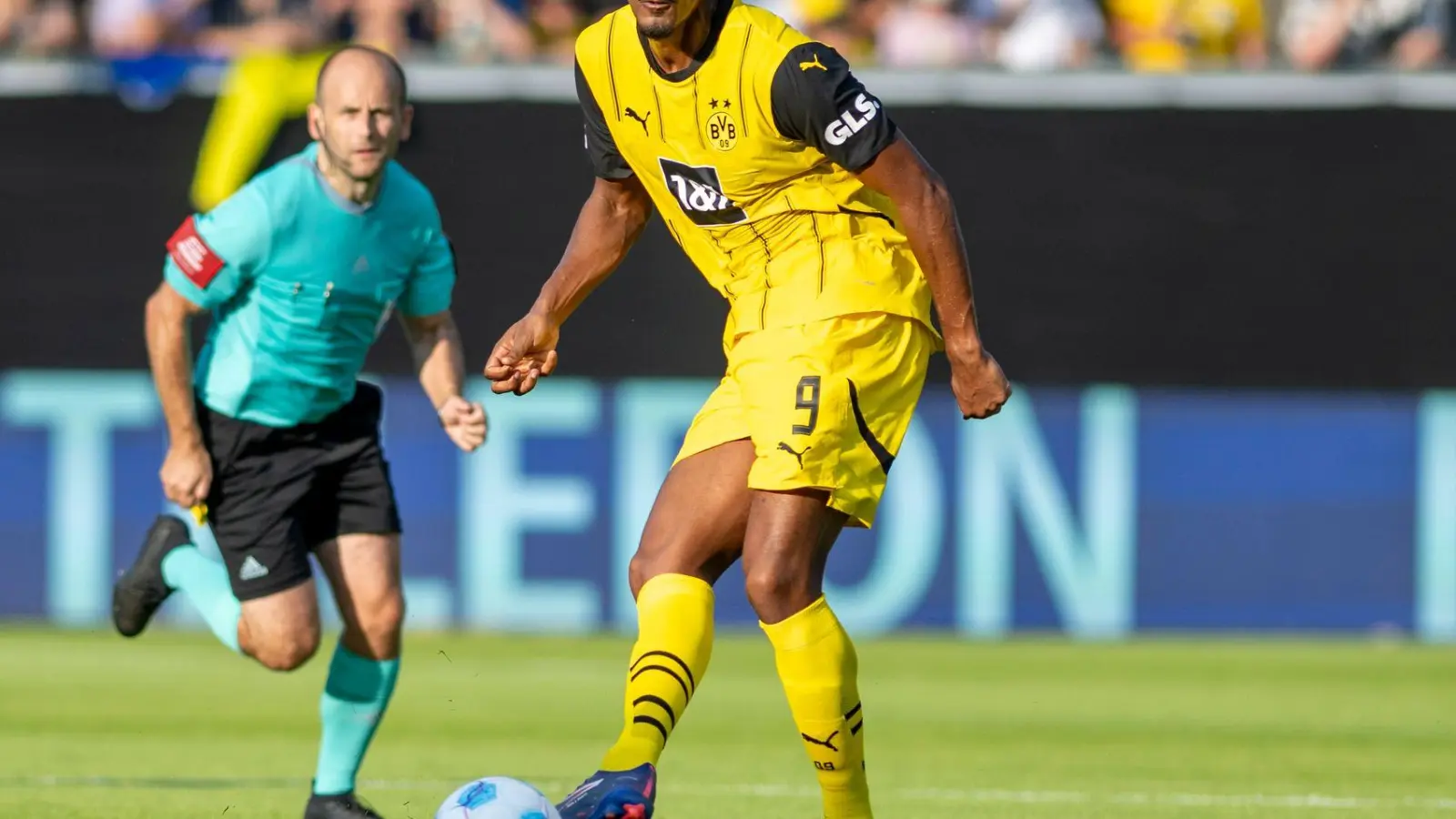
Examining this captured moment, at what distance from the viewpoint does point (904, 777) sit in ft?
26.2

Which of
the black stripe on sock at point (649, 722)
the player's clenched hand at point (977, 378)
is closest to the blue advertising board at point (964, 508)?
the player's clenched hand at point (977, 378)

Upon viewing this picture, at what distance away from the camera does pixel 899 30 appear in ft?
44.2

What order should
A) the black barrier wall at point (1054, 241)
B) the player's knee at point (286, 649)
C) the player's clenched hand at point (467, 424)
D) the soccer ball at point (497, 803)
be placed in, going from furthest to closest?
1. the black barrier wall at point (1054, 241)
2. the player's knee at point (286, 649)
3. the player's clenched hand at point (467, 424)
4. the soccer ball at point (497, 803)

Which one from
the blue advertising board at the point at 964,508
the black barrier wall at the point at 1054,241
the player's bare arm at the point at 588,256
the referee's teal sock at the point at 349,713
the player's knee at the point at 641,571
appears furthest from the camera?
the black barrier wall at the point at 1054,241

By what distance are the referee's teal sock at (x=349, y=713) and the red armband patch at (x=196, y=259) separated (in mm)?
1168

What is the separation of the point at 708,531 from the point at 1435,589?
320 inches

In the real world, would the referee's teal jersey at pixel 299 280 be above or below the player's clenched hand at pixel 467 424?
above

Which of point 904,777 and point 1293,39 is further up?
point 1293,39

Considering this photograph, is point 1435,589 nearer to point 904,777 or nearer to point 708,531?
point 904,777

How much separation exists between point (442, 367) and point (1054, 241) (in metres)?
6.56

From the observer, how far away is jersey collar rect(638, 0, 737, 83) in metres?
5.36

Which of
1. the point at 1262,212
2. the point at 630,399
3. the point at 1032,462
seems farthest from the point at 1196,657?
the point at 630,399

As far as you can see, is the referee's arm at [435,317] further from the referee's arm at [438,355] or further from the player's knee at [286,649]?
the player's knee at [286,649]

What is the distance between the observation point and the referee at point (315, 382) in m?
6.58
